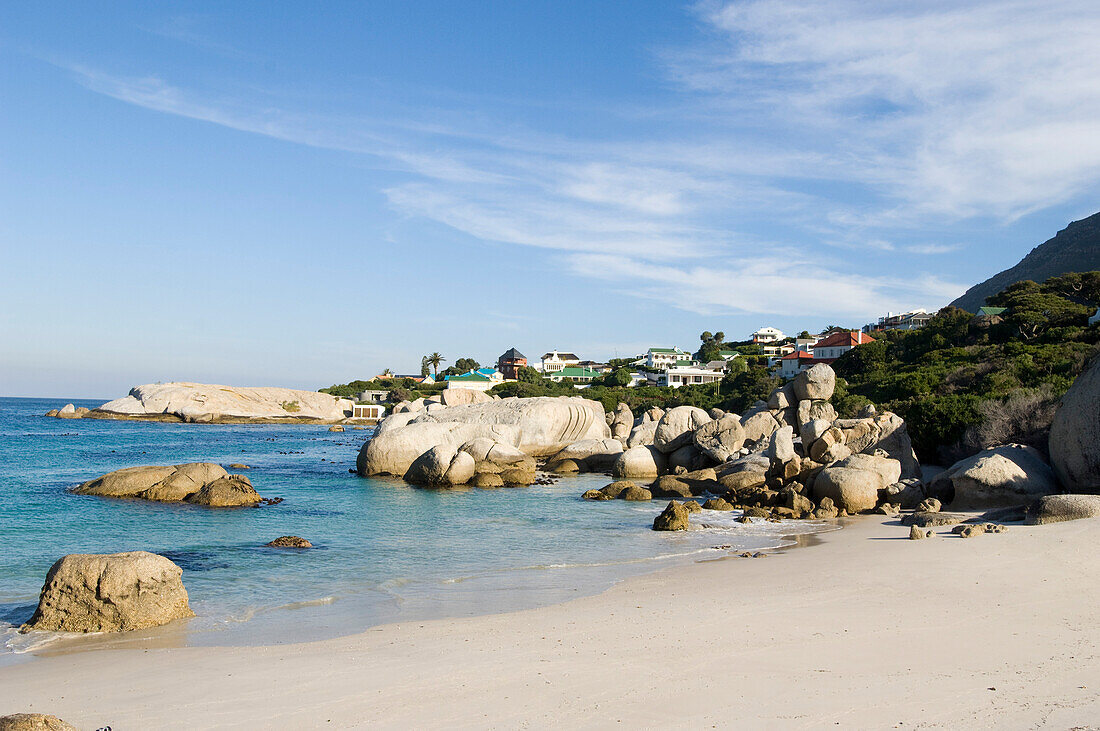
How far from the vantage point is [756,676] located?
6.60 m

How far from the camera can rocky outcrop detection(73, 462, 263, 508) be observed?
69.0 ft

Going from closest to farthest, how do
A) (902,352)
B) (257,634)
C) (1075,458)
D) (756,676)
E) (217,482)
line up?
(756,676)
(257,634)
(1075,458)
(217,482)
(902,352)

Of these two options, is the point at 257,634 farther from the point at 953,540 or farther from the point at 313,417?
the point at 313,417

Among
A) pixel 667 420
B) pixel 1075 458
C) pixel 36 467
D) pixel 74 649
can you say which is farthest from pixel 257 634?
pixel 36 467

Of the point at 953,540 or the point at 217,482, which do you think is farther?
the point at 217,482

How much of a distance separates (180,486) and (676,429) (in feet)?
58.4

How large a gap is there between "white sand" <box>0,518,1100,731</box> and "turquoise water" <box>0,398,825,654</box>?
4.28 ft

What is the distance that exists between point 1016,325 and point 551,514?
4471 centimetres

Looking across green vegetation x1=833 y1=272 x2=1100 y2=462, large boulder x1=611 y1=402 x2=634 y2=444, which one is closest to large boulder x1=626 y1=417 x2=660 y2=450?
large boulder x1=611 y1=402 x2=634 y2=444

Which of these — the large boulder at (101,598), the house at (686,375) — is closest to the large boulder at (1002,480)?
the large boulder at (101,598)

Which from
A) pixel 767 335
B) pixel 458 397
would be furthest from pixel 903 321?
pixel 458 397

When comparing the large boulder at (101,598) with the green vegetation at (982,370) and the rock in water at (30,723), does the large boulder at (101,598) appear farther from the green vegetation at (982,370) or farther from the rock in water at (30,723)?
the green vegetation at (982,370)

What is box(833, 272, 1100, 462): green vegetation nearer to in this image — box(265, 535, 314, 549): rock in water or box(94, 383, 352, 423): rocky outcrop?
box(265, 535, 314, 549): rock in water

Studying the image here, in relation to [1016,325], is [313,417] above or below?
below
